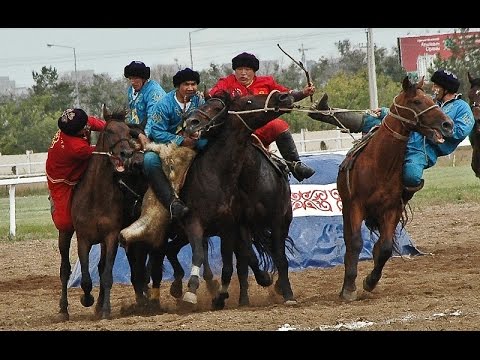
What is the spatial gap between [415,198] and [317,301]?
Answer: 522 inches

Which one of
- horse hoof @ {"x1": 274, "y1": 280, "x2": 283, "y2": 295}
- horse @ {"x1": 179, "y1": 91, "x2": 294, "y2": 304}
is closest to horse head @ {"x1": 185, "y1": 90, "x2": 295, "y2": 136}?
horse @ {"x1": 179, "y1": 91, "x2": 294, "y2": 304}

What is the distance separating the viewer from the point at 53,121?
53.4 m

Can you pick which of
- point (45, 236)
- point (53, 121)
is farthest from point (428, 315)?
point (53, 121)

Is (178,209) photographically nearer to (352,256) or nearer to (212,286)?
(212,286)

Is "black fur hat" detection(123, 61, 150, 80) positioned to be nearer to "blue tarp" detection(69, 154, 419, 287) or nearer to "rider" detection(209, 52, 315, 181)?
"rider" detection(209, 52, 315, 181)

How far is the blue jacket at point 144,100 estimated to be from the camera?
11539 millimetres

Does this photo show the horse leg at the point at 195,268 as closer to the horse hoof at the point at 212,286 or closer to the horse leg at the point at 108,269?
the horse leg at the point at 108,269

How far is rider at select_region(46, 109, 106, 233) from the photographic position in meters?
10.7

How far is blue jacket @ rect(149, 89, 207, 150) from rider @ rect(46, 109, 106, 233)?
686mm

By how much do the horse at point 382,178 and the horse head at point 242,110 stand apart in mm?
1234

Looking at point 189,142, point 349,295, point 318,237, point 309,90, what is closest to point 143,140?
point 189,142

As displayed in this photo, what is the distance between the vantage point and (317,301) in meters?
10.9

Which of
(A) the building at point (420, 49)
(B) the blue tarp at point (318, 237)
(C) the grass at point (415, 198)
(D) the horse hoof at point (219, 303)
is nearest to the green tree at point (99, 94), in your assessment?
(C) the grass at point (415, 198)

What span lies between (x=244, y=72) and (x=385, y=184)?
187cm
